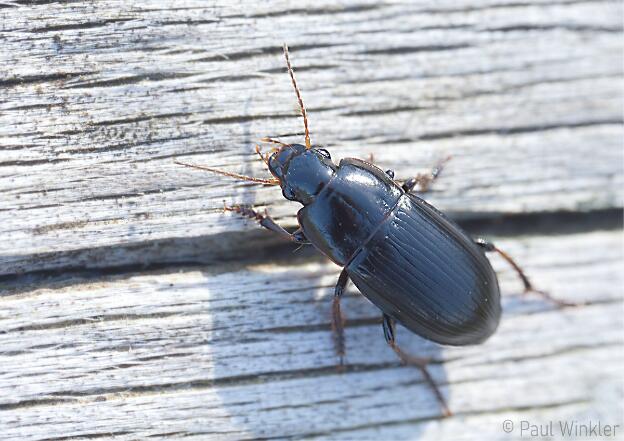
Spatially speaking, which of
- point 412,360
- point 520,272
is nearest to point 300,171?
point 412,360

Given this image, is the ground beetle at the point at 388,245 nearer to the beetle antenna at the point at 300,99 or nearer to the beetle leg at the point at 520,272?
the beetle antenna at the point at 300,99

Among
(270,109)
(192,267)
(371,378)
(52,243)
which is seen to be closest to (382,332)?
(371,378)

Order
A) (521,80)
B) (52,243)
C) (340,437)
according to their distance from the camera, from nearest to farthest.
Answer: (52,243)
(340,437)
(521,80)

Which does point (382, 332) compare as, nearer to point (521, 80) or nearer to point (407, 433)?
point (407, 433)

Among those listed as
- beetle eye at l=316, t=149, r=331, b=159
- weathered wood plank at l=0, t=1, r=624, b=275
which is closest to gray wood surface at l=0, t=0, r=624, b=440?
weathered wood plank at l=0, t=1, r=624, b=275

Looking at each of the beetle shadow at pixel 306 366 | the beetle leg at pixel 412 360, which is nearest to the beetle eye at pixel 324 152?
the beetle shadow at pixel 306 366

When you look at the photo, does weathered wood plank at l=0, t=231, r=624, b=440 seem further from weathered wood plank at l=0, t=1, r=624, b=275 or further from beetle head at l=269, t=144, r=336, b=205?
beetle head at l=269, t=144, r=336, b=205
